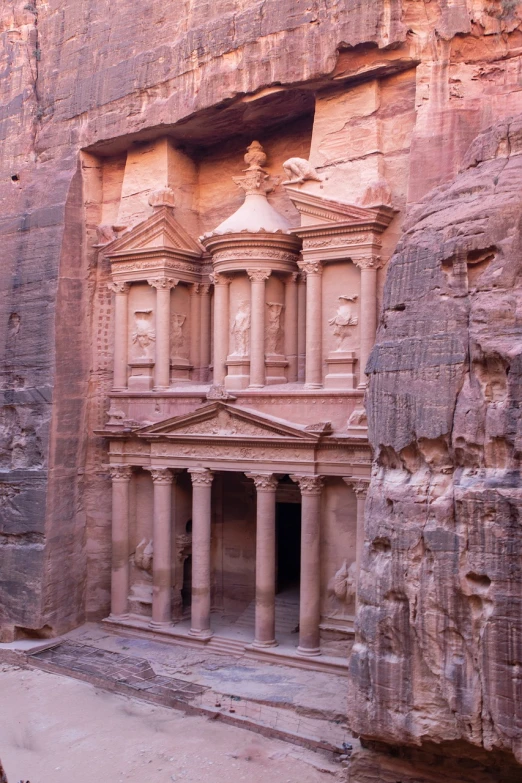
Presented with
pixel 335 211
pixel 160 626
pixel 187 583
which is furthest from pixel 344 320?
pixel 160 626

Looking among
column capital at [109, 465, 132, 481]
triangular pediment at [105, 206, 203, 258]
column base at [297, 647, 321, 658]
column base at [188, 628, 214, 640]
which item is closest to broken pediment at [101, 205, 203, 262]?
triangular pediment at [105, 206, 203, 258]

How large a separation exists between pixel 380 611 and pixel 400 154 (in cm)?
829

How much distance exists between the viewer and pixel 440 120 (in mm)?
12508

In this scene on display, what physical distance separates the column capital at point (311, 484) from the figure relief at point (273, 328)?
2814 mm

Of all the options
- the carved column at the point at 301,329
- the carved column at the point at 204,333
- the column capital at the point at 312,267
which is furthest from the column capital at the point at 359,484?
the carved column at the point at 204,333

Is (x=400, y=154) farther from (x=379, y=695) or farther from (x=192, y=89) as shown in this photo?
(x=379, y=695)

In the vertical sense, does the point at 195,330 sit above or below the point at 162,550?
above

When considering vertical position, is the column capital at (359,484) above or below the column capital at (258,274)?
below

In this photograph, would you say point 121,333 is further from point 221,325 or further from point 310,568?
point 310,568

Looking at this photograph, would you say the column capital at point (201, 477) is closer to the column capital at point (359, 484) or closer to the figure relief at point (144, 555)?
the figure relief at point (144, 555)

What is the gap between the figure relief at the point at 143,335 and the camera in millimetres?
16531

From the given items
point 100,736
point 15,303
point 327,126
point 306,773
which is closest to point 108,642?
point 100,736

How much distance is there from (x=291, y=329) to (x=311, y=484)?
3346mm

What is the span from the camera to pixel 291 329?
51.4ft
